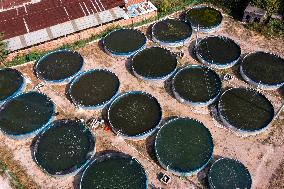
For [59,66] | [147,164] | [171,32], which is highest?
[171,32]

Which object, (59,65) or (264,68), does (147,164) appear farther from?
(264,68)

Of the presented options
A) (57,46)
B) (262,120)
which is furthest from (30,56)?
(262,120)

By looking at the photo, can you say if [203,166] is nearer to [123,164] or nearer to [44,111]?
[123,164]

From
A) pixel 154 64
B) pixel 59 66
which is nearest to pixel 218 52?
pixel 154 64

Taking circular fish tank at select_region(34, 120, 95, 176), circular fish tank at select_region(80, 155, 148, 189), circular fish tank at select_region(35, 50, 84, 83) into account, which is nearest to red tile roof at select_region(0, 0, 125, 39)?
circular fish tank at select_region(35, 50, 84, 83)

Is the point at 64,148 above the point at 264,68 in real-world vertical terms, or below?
below

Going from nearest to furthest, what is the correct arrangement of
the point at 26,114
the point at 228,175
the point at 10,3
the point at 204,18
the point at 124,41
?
the point at 228,175, the point at 26,114, the point at 124,41, the point at 204,18, the point at 10,3

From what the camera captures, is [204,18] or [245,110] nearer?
[245,110]

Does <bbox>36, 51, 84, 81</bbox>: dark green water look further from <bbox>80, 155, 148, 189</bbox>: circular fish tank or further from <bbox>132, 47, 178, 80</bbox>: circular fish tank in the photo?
<bbox>80, 155, 148, 189</bbox>: circular fish tank
